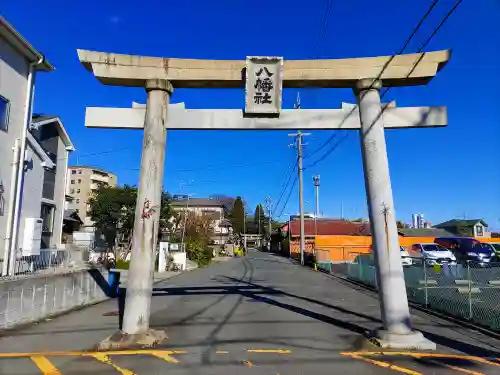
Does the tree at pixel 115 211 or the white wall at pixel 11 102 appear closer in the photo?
the white wall at pixel 11 102

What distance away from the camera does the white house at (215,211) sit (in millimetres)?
80312

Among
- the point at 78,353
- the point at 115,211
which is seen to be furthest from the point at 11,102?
the point at 115,211

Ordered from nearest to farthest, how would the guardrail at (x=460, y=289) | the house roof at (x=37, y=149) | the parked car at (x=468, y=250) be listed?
1. the guardrail at (x=460, y=289)
2. the house roof at (x=37, y=149)
3. the parked car at (x=468, y=250)

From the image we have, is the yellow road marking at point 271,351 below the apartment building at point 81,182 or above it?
below

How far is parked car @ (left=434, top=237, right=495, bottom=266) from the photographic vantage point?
26.8 metres

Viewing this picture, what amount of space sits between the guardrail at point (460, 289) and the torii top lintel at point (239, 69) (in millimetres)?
4678

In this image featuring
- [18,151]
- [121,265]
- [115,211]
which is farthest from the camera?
[115,211]

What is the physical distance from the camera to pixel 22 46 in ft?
48.9

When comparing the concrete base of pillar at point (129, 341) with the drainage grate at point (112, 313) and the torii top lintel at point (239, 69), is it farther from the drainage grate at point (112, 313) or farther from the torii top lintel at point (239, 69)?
the torii top lintel at point (239, 69)

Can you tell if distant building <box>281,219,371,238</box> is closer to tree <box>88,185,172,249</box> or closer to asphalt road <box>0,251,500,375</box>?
tree <box>88,185,172,249</box>

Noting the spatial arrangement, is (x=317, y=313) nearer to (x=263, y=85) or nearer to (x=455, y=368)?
(x=455, y=368)

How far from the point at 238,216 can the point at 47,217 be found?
8758 cm

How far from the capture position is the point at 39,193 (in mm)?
17438

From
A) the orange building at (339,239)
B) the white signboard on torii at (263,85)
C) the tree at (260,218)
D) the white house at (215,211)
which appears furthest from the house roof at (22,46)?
the tree at (260,218)
